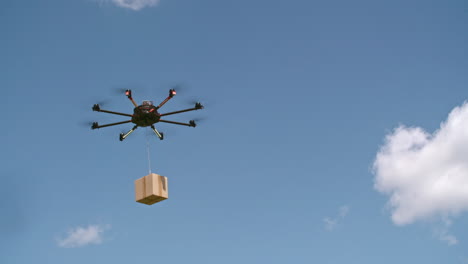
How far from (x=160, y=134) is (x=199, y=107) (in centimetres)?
276

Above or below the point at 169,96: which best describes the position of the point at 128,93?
above

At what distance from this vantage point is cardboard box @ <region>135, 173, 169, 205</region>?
25.7 meters

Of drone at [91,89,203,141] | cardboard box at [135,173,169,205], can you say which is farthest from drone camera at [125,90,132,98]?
cardboard box at [135,173,169,205]

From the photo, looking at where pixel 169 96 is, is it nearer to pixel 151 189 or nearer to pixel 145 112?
pixel 145 112

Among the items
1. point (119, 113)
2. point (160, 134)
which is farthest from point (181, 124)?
point (119, 113)

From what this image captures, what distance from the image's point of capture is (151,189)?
25.6 metres

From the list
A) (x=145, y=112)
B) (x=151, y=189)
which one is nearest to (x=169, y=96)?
(x=145, y=112)

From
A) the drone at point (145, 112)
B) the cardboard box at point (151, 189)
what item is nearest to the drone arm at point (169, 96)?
the drone at point (145, 112)

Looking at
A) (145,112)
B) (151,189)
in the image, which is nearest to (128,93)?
(145,112)

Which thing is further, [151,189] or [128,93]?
[128,93]

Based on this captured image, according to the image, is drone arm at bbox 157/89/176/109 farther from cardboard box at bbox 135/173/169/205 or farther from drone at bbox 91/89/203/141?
cardboard box at bbox 135/173/169/205

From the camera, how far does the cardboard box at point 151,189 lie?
84.2 feet

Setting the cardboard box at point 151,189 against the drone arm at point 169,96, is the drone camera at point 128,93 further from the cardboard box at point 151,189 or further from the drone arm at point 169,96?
the cardboard box at point 151,189

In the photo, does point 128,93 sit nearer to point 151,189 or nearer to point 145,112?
point 145,112
